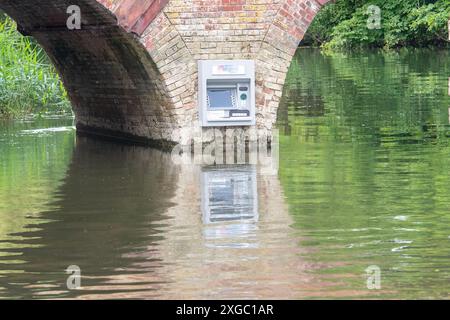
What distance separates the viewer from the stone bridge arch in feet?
64.2

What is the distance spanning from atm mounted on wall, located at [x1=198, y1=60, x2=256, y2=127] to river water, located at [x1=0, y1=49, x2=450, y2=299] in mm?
859

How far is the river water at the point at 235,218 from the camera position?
1072 cm

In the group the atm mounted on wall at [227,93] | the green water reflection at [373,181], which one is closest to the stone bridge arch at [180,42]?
the atm mounted on wall at [227,93]

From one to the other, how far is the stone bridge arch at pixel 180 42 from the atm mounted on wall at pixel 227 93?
0.61 feet

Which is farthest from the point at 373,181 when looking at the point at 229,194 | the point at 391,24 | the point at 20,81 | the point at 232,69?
the point at 391,24

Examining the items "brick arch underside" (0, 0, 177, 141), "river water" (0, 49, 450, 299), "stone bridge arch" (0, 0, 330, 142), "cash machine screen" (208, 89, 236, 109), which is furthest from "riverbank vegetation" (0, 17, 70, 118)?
"cash machine screen" (208, 89, 236, 109)

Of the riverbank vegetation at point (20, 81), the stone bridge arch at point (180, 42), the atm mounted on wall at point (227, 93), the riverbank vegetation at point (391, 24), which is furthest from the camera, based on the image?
the riverbank vegetation at point (391, 24)

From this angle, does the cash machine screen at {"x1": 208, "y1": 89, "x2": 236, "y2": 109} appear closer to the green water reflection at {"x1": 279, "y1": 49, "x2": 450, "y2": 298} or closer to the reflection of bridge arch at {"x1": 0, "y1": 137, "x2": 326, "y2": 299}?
the green water reflection at {"x1": 279, "y1": 49, "x2": 450, "y2": 298}

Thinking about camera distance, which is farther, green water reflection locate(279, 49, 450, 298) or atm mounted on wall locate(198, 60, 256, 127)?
atm mounted on wall locate(198, 60, 256, 127)

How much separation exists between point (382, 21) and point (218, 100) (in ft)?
145

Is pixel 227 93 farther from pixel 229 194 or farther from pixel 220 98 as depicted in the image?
pixel 229 194

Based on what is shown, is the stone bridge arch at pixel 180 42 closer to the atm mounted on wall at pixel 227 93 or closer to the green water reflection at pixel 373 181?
the atm mounted on wall at pixel 227 93
